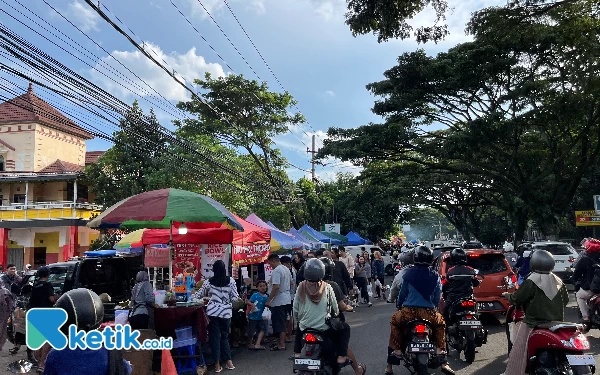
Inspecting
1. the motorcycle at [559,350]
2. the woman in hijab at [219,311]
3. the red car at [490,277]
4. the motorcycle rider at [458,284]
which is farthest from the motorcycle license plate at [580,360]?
the woman in hijab at [219,311]

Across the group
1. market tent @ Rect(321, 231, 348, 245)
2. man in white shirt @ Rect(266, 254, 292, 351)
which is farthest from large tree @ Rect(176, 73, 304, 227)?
man in white shirt @ Rect(266, 254, 292, 351)

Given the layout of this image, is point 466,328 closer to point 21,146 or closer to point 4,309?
point 4,309

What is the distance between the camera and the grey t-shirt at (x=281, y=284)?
377 inches

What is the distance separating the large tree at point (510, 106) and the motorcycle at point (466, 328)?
9.40 metres

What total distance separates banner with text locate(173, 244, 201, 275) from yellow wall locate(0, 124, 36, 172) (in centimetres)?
2525

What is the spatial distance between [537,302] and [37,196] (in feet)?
106

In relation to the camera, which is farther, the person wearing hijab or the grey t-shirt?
the grey t-shirt

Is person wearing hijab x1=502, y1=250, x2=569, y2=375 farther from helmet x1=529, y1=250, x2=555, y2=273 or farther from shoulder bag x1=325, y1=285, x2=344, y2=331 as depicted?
shoulder bag x1=325, y1=285, x2=344, y2=331

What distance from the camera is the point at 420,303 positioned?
618 cm

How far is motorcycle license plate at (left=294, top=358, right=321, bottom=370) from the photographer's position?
5527 millimetres

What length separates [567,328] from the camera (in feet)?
17.0

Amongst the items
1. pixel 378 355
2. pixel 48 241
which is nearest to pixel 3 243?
pixel 48 241

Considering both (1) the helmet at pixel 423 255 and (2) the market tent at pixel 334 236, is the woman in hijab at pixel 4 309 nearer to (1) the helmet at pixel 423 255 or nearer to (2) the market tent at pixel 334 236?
(1) the helmet at pixel 423 255

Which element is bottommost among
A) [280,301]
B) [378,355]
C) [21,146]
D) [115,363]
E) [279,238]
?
[378,355]
